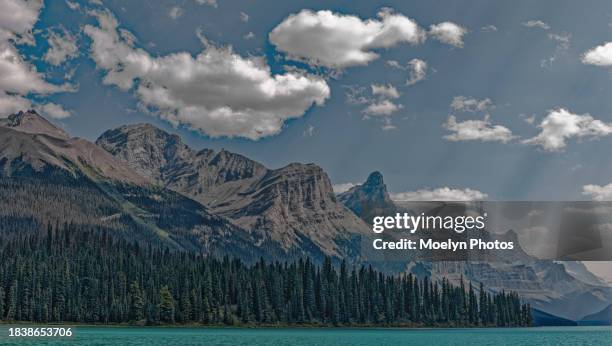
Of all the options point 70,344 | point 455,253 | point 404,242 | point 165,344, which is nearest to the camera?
point 404,242

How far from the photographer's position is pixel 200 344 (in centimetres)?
18925

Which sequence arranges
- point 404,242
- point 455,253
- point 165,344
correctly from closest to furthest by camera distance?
point 404,242, point 165,344, point 455,253

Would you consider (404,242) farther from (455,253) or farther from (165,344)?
(165,344)

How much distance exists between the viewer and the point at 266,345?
190875 millimetres

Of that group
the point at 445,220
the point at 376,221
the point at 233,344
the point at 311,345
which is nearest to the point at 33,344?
the point at 233,344

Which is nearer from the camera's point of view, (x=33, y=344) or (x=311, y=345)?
(x=33, y=344)

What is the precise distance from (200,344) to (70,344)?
1290 inches

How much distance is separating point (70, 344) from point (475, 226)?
3994 inches

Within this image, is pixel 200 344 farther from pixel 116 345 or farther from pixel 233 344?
pixel 116 345

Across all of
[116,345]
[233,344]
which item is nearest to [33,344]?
[116,345]

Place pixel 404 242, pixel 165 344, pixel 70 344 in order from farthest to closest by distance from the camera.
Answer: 1. pixel 165 344
2. pixel 70 344
3. pixel 404 242

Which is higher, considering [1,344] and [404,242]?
[404,242]

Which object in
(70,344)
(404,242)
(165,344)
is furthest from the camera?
(165,344)

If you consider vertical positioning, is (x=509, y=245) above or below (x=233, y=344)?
above
